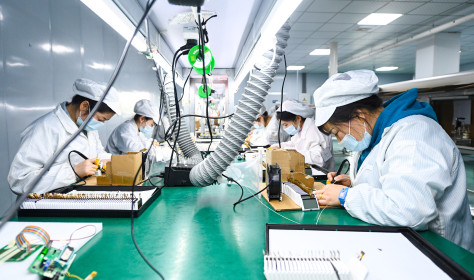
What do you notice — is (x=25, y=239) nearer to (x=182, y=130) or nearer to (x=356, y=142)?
(x=182, y=130)

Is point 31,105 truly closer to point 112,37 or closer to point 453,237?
point 112,37

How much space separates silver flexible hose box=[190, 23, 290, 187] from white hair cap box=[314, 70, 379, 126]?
0.96ft

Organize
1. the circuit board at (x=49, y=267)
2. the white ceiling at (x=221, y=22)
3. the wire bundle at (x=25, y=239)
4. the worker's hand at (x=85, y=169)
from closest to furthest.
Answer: the circuit board at (x=49, y=267)
the wire bundle at (x=25, y=239)
the worker's hand at (x=85, y=169)
the white ceiling at (x=221, y=22)

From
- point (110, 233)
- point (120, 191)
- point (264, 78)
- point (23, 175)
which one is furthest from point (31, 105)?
point (264, 78)

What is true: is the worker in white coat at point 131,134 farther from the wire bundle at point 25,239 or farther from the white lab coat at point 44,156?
the wire bundle at point 25,239

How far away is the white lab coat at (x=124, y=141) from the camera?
10.2ft

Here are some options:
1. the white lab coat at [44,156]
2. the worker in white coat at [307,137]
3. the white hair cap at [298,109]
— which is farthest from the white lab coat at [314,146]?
the white lab coat at [44,156]

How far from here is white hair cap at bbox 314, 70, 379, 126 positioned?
48.1 inches

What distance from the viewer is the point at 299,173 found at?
4.65 ft

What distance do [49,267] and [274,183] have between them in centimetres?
86

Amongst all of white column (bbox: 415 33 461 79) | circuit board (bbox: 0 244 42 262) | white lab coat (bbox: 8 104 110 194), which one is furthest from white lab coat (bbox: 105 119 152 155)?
white column (bbox: 415 33 461 79)

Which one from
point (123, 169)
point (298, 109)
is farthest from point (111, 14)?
point (298, 109)

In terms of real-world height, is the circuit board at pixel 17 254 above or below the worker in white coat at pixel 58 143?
below

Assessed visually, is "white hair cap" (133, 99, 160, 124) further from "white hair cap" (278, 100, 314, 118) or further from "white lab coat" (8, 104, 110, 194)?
"white hair cap" (278, 100, 314, 118)
